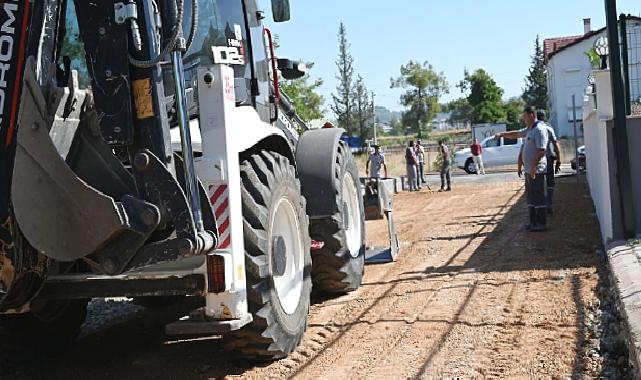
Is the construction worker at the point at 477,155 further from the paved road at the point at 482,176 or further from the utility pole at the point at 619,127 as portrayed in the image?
the utility pole at the point at 619,127

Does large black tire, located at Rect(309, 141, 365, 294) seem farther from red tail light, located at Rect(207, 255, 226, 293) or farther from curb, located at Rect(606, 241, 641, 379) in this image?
red tail light, located at Rect(207, 255, 226, 293)

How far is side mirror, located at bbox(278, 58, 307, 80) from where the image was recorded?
308 inches

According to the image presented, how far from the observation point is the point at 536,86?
267 ft

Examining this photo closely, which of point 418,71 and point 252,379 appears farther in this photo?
point 418,71

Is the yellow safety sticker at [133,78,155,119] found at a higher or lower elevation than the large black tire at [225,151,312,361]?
higher

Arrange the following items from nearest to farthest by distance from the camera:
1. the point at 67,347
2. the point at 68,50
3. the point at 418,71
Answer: the point at 68,50
the point at 67,347
the point at 418,71

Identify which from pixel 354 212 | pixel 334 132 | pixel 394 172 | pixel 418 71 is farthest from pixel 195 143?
pixel 418 71

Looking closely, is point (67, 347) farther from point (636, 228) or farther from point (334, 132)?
point (636, 228)

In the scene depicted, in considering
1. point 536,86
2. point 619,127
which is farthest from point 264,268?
point 536,86

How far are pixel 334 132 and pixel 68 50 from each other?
10.8 ft

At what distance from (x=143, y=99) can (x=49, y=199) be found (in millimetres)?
757

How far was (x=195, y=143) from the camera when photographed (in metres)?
5.22

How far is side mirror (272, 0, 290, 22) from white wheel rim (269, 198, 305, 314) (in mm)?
Result: 2190

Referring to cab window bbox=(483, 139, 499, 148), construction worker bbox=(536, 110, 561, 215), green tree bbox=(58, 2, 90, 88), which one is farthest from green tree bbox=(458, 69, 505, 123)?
green tree bbox=(58, 2, 90, 88)
